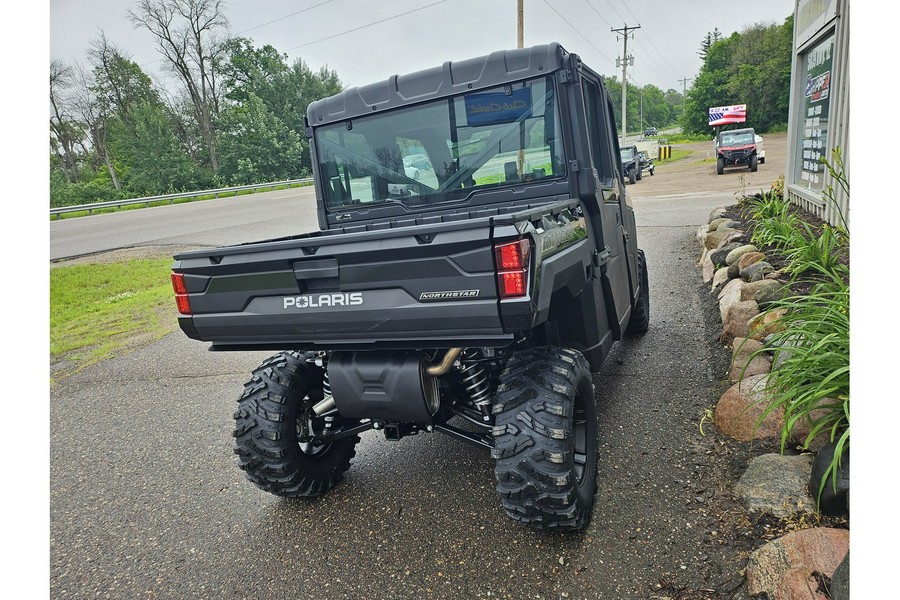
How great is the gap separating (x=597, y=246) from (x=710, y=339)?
7.66 ft

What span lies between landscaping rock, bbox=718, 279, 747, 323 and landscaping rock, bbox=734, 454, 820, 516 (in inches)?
89.7

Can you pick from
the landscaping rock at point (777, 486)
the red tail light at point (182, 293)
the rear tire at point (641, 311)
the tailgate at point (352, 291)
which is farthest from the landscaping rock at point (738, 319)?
the red tail light at point (182, 293)

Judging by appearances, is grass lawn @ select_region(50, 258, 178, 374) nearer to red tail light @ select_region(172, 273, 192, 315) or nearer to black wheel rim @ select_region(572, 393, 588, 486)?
red tail light @ select_region(172, 273, 192, 315)

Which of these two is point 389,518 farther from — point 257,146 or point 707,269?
point 257,146

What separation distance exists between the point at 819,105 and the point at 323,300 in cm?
695

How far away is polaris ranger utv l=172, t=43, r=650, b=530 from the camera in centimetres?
228

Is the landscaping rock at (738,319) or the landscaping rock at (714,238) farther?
the landscaping rock at (714,238)

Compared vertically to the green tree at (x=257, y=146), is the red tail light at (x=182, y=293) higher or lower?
lower

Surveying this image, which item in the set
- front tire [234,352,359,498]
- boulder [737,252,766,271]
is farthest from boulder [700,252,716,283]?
front tire [234,352,359,498]

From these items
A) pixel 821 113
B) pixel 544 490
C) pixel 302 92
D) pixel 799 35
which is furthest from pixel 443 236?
pixel 302 92

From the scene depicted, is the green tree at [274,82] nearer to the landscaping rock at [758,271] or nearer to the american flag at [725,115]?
the american flag at [725,115]

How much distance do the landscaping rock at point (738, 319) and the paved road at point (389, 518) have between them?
7.8 inches

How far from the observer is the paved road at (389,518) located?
2514 mm

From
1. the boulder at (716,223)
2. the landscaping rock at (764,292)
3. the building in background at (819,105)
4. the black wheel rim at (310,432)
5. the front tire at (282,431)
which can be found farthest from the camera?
the boulder at (716,223)
